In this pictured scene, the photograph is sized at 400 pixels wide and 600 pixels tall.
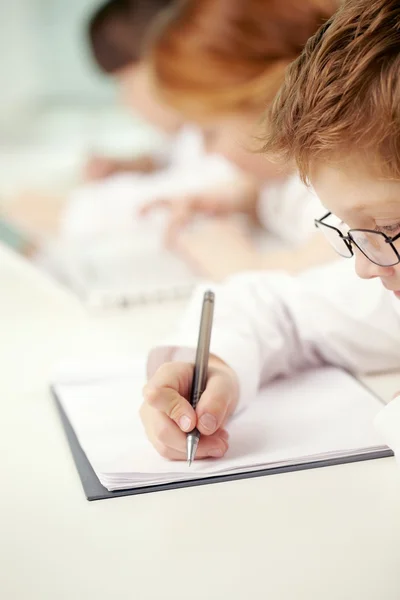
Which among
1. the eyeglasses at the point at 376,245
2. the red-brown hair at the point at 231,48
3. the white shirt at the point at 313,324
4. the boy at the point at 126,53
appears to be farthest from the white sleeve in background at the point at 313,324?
the boy at the point at 126,53

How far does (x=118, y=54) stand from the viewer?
2.00 metres

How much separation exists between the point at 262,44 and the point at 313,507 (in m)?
0.97

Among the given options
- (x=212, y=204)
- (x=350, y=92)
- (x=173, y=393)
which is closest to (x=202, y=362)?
(x=173, y=393)

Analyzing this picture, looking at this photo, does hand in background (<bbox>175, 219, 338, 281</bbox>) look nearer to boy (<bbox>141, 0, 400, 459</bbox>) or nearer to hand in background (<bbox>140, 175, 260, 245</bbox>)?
hand in background (<bbox>140, 175, 260, 245</bbox>)

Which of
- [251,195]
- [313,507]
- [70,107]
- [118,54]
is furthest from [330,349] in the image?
[70,107]

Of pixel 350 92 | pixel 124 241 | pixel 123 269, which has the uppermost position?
pixel 124 241

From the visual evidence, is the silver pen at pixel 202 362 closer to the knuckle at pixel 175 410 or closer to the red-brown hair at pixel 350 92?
the knuckle at pixel 175 410

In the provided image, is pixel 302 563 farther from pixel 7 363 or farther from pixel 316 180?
pixel 7 363

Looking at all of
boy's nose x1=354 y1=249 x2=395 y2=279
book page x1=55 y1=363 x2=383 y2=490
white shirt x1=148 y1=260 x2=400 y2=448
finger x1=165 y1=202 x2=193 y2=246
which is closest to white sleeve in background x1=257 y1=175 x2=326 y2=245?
finger x1=165 y1=202 x2=193 y2=246

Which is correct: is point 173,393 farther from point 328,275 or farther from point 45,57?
point 45,57

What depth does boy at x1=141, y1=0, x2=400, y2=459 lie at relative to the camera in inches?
24.0

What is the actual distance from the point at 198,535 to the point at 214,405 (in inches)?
5.2

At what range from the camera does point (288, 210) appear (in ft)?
4.66

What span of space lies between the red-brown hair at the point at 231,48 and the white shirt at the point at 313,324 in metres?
0.49
